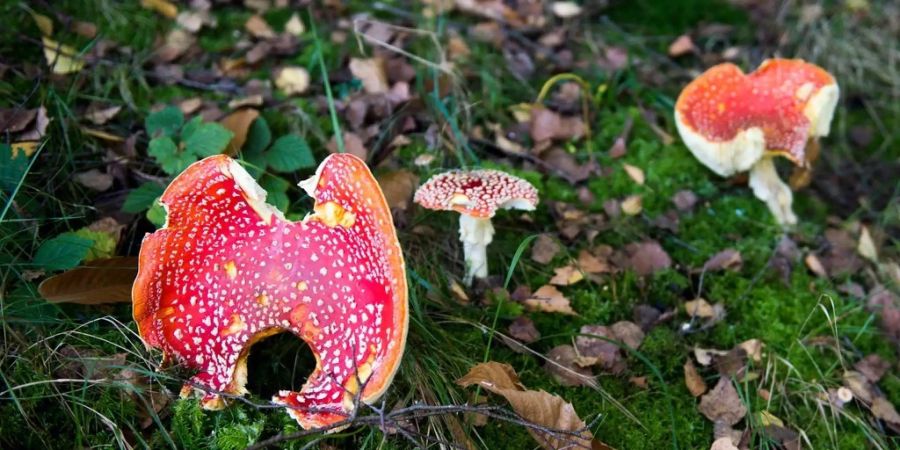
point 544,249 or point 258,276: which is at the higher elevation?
point 258,276

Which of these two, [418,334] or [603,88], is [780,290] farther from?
[418,334]

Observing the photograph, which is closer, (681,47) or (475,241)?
(475,241)

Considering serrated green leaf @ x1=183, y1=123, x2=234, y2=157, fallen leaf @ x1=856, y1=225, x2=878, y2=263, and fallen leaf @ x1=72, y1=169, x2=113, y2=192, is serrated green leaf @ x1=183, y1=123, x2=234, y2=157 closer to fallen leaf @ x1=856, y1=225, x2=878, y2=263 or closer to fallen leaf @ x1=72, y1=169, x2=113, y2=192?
fallen leaf @ x1=72, y1=169, x2=113, y2=192

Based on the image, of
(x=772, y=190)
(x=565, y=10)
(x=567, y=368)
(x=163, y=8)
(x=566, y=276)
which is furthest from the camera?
(x=565, y=10)

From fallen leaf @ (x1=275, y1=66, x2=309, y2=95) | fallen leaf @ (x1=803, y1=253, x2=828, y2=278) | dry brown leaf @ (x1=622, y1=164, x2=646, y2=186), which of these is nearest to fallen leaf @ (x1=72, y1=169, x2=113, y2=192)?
fallen leaf @ (x1=275, y1=66, x2=309, y2=95)

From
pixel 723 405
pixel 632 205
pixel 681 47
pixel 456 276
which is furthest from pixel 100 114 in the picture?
pixel 681 47

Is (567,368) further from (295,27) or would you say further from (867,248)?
(295,27)

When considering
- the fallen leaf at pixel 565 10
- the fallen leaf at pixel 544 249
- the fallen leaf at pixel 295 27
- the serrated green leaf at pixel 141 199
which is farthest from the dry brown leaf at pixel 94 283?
the fallen leaf at pixel 565 10
